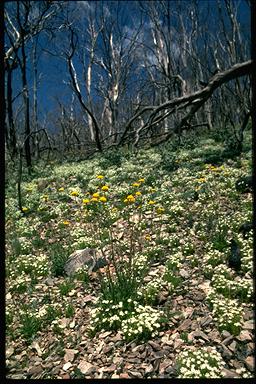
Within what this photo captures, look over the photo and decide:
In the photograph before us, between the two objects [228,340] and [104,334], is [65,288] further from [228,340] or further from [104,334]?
[228,340]

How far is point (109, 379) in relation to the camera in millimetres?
3682

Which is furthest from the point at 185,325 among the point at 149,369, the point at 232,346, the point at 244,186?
the point at 244,186

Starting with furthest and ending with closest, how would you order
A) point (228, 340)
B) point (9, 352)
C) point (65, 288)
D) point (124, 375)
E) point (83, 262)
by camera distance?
point (83, 262), point (65, 288), point (9, 352), point (228, 340), point (124, 375)

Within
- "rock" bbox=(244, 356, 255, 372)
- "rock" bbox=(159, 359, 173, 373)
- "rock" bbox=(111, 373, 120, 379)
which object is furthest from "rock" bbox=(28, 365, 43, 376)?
"rock" bbox=(244, 356, 255, 372)

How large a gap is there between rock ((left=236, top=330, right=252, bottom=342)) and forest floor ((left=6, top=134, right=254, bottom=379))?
0.01 m

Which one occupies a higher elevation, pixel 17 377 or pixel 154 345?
pixel 154 345

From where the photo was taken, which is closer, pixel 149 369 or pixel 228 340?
pixel 149 369

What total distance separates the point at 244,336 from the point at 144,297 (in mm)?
1384

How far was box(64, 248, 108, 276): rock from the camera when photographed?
6.00 m

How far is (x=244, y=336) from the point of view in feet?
13.6

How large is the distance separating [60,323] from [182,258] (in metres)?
2.20

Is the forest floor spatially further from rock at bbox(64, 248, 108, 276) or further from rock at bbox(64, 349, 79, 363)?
rock at bbox(64, 248, 108, 276)

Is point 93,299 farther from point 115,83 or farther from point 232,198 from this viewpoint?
point 115,83

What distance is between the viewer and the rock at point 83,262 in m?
6.00
